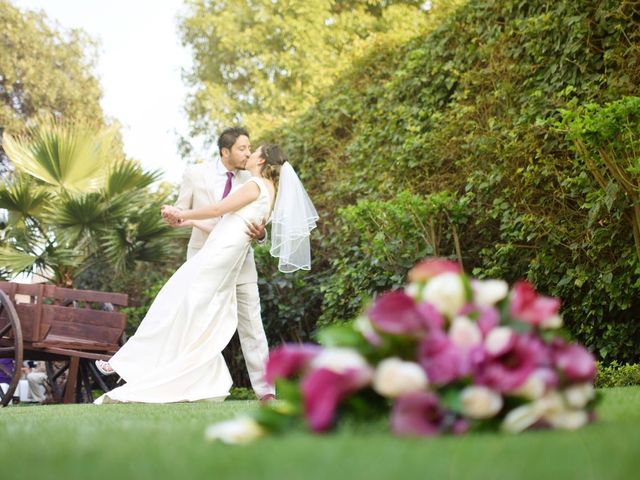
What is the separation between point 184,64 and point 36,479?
81.1 feet

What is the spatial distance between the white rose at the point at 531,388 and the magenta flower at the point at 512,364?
0.04 feet

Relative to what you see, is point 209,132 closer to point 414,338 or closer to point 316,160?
point 316,160

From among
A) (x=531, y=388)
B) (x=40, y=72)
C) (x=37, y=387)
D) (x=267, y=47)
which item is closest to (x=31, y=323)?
(x=37, y=387)

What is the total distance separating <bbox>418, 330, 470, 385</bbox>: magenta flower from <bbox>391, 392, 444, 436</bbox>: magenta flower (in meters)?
0.05

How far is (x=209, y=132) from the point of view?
2459 centimetres

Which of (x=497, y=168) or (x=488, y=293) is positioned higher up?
(x=497, y=168)

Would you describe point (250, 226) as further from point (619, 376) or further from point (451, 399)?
point (451, 399)

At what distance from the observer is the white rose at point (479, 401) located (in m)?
2.16

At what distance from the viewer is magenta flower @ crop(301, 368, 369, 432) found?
2.18m

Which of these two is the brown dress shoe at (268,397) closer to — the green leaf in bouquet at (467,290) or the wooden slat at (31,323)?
the wooden slat at (31,323)

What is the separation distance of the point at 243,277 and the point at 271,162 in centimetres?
92

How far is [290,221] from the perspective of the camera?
22.8 feet

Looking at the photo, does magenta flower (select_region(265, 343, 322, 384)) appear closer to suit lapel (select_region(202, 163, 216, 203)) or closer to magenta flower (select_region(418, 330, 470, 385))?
magenta flower (select_region(418, 330, 470, 385))

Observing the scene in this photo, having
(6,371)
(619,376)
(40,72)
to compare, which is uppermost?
(40,72)
